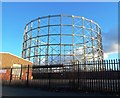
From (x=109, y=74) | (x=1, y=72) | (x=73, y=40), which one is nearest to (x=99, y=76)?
(x=109, y=74)

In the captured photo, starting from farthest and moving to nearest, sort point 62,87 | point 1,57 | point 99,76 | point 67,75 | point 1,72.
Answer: point 1,57 → point 1,72 → point 67,75 → point 62,87 → point 99,76

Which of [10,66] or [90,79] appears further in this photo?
[10,66]

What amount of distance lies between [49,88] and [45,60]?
3371 cm

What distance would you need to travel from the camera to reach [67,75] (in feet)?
68.2

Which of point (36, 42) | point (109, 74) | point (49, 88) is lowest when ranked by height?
point (49, 88)

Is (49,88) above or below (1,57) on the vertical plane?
below

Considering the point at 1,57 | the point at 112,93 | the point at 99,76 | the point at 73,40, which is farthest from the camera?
the point at 73,40

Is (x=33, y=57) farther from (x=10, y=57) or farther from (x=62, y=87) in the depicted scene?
(x=62, y=87)

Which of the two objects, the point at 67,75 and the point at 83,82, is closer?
the point at 83,82

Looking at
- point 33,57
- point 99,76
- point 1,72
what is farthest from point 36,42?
point 99,76

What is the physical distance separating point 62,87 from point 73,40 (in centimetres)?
3470

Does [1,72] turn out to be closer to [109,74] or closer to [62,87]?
[62,87]

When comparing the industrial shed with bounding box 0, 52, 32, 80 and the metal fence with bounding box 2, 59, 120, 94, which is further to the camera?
the industrial shed with bounding box 0, 52, 32, 80

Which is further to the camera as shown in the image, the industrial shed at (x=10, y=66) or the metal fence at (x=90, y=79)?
the industrial shed at (x=10, y=66)
